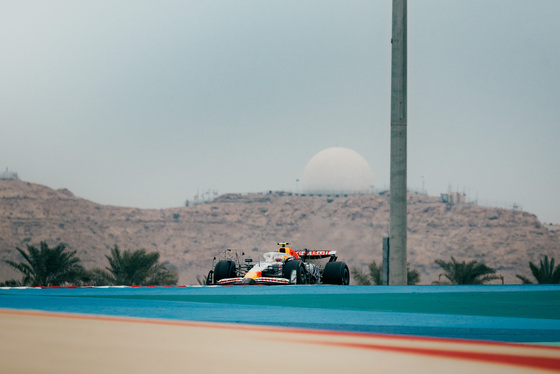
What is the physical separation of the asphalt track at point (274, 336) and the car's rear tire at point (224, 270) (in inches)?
438

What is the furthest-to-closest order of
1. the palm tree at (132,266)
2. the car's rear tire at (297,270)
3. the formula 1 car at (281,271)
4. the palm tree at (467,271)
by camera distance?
the palm tree at (467,271), the palm tree at (132,266), the formula 1 car at (281,271), the car's rear tire at (297,270)

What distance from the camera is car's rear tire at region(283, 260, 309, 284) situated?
57.2 ft

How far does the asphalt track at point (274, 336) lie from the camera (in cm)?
387

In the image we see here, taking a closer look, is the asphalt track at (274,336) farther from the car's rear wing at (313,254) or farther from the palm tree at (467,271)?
the palm tree at (467,271)

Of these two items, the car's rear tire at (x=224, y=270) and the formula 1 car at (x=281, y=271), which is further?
the car's rear tire at (x=224, y=270)

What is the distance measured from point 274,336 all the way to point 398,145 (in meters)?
15.3

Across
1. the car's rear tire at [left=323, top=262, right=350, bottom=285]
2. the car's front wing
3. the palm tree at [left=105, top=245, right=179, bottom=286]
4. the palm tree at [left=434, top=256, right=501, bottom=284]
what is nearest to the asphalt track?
the car's front wing

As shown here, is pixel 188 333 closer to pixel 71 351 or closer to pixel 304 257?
pixel 71 351

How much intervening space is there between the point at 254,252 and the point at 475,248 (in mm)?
30071

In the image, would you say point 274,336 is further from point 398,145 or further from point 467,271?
point 467,271

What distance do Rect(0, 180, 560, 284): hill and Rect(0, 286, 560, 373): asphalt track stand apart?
279 ft

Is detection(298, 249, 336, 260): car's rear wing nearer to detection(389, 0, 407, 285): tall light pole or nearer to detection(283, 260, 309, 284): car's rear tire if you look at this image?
detection(389, 0, 407, 285): tall light pole

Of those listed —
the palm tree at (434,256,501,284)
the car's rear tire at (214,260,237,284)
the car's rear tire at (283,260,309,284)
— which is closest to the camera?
the car's rear tire at (283,260,309,284)

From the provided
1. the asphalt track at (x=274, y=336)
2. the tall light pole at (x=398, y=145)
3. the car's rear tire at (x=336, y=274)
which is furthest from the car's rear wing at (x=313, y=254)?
the asphalt track at (x=274, y=336)
